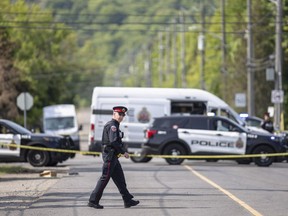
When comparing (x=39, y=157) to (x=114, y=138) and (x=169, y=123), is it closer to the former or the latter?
(x=169, y=123)

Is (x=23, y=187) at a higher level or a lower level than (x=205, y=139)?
lower

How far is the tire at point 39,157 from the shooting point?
100ft

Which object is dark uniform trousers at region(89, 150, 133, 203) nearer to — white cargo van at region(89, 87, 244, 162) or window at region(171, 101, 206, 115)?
white cargo van at region(89, 87, 244, 162)

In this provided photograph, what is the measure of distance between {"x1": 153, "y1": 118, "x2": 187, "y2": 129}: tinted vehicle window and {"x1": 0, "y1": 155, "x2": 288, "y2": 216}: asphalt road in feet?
8.02

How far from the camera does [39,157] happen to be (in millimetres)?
30641

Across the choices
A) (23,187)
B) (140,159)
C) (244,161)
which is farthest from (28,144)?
(23,187)

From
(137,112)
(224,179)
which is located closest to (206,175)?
(224,179)

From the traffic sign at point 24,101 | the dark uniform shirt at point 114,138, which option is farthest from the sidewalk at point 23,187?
the traffic sign at point 24,101

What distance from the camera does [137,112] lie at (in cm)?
3438

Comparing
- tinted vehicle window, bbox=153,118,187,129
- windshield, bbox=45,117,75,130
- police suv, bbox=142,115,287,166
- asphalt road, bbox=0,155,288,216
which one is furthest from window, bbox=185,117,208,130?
windshield, bbox=45,117,75,130

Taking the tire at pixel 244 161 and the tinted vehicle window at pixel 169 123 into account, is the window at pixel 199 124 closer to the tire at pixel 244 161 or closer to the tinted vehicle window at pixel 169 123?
the tinted vehicle window at pixel 169 123

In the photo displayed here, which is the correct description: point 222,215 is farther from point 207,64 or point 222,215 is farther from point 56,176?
point 207,64

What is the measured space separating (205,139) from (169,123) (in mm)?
1373

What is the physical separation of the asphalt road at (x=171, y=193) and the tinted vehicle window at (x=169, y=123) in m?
2.44
